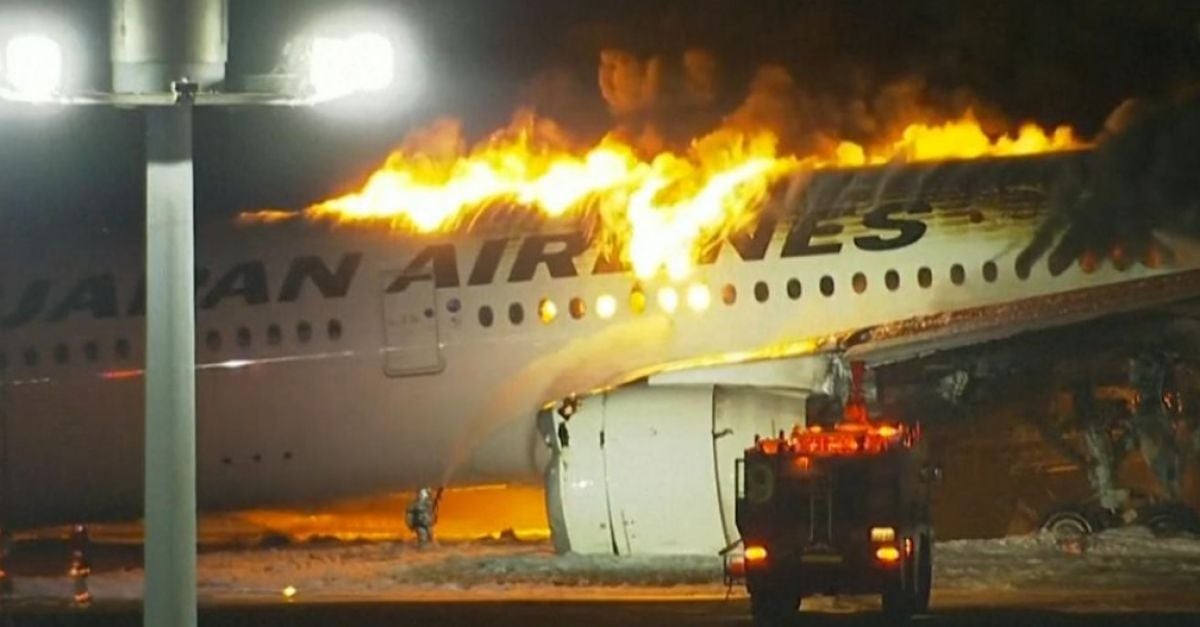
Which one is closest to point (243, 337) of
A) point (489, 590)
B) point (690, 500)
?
point (489, 590)

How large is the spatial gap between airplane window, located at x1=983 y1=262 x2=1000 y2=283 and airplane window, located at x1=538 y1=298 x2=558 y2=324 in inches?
158

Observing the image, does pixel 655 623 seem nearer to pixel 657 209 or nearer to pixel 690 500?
pixel 690 500

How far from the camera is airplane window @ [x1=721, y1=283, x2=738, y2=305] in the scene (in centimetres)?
2009

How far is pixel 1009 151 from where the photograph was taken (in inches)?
864

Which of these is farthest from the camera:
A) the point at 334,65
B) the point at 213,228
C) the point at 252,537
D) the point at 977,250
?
the point at 252,537

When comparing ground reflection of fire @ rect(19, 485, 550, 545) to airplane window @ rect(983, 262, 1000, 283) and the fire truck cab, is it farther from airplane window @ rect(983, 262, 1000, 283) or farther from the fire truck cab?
the fire truck cab

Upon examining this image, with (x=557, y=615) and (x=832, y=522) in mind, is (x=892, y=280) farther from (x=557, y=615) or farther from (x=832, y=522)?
(x=557, y=615)

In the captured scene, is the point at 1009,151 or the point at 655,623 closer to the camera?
the point at 655,623

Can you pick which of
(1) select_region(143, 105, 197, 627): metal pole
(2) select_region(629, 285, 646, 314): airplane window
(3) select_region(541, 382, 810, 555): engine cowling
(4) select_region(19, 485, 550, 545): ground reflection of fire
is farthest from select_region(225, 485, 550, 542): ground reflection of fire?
(1) select_region(143, 105, 197, 627): metal pole

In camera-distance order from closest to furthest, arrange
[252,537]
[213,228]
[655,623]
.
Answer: [655,623]
[213,228]
[252,537]

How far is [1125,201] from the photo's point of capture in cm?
2067

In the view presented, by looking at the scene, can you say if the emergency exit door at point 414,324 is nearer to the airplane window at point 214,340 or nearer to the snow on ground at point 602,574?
the airplane window at point 214,340

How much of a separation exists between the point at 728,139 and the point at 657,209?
6.62ft

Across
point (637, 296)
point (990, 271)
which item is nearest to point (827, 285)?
point (990, 271)
